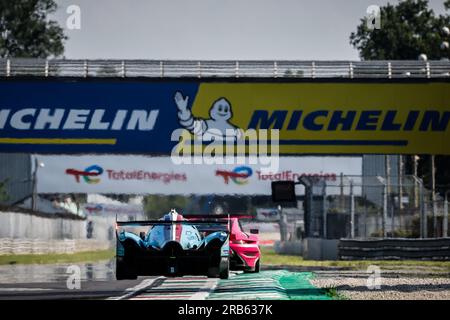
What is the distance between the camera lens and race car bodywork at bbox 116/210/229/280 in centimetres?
1812

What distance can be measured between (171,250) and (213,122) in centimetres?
2282

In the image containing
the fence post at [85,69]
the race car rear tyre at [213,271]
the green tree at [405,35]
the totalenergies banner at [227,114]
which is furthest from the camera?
the green tree at [405,35]

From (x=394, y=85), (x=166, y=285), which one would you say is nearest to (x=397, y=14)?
(x=394, y=85)

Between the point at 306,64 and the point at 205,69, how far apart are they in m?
3.73

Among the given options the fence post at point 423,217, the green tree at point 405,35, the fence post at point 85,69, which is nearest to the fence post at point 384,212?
the fence post at point 423,217

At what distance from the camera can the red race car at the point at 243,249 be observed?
22.8 m

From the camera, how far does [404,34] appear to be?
79.6 metres

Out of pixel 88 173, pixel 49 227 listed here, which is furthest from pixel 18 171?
pixel 49 227

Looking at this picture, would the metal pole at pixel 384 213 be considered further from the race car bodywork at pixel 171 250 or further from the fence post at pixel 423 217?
the race car bodywork at pixel 171 250

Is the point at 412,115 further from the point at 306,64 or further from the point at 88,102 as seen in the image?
the point at 88,102

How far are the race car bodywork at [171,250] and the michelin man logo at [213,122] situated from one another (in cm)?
2197

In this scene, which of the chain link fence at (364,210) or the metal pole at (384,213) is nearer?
the metal pole at (384,213)

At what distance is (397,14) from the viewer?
8469 centimetres

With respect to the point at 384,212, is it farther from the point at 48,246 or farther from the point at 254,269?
the point at 254,269
